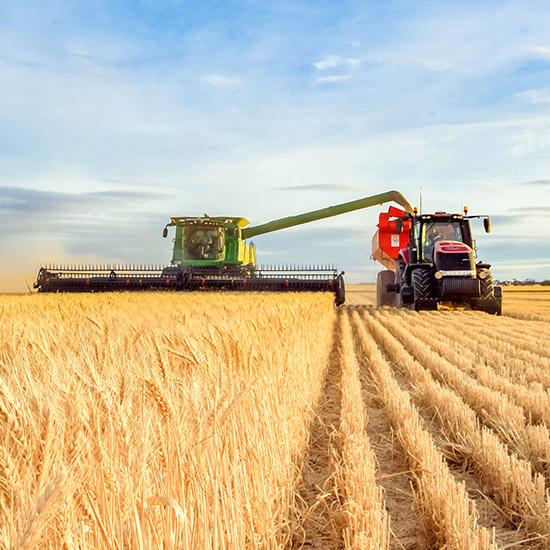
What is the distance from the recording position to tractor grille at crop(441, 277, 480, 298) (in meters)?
15.1

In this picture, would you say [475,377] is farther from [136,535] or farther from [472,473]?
[136,535]

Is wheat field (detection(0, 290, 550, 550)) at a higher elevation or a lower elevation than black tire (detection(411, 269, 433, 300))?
lower

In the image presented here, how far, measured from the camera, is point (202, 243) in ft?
63.9

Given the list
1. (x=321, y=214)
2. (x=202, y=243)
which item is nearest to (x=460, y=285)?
(x=202, y=243)

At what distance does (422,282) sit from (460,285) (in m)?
0.98

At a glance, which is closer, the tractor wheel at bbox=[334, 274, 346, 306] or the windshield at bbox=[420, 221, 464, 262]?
the windshield at bbox=[420, 221, 464, 262]

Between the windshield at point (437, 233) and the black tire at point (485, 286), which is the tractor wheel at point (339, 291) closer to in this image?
the windshield at point (437, 233)

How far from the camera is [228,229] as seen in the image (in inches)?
792

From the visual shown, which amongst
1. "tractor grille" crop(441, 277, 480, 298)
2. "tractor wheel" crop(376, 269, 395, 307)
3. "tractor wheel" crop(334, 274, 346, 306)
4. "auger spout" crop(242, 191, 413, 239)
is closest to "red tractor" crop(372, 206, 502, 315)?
"tractor grille" crop(441, 277, 480, 298)

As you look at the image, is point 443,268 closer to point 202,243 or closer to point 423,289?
point 423,289

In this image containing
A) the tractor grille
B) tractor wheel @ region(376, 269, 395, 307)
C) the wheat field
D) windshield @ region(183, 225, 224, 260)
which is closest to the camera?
the wheat field

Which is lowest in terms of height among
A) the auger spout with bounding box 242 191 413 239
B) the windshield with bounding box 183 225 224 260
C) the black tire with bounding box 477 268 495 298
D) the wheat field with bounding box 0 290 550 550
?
the wheat field with bounding box 0 290 550 550

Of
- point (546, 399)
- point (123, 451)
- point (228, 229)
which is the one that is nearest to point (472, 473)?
point (546, 399)

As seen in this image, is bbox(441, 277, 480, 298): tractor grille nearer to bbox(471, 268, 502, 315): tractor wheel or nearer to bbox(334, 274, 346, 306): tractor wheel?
bbox(471, 268, 502, 315): tractor wheel
